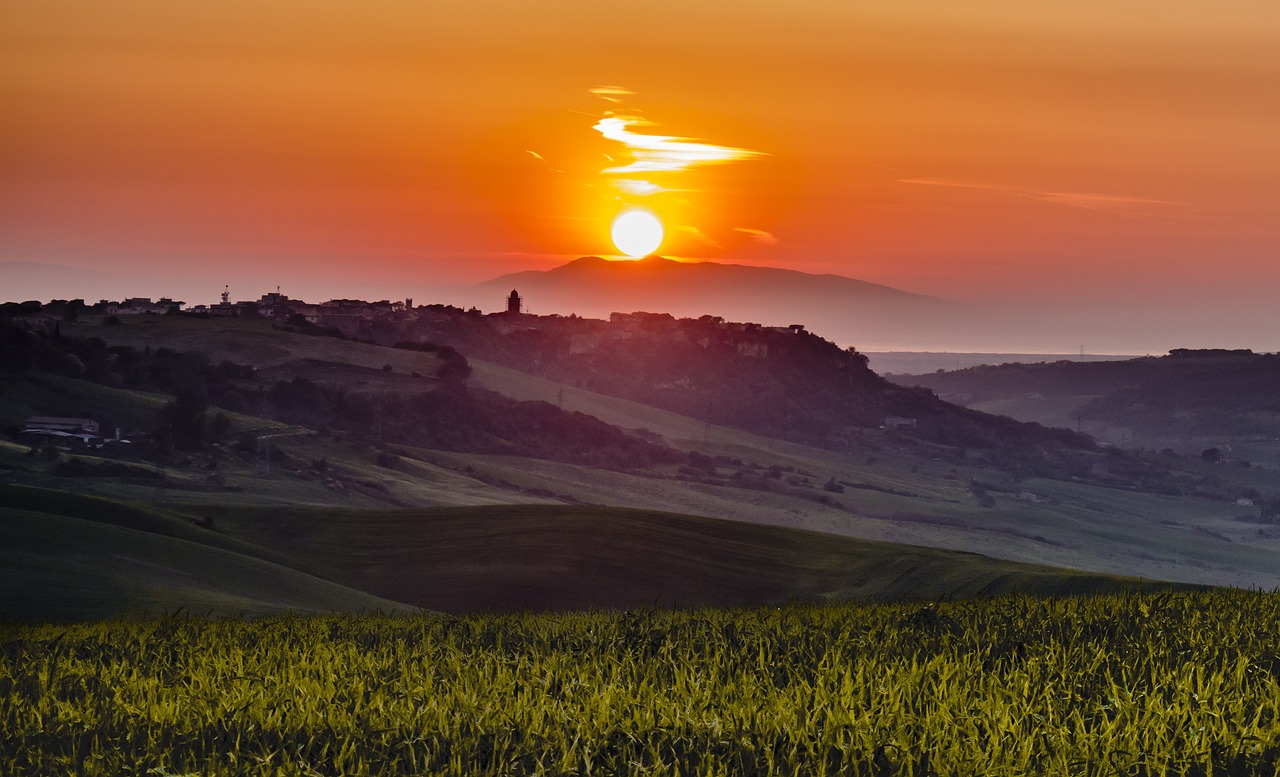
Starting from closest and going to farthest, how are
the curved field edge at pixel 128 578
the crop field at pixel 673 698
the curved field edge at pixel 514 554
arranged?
the crop field at pixel 673 698, the curved field edge at pixel 128 578, the curved field edge at pixel 514 554

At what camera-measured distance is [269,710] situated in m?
8.66

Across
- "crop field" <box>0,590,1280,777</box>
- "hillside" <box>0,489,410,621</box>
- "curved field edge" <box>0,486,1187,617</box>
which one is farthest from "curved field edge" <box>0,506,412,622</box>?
"crop field" <box>0,590,1280,777</box>

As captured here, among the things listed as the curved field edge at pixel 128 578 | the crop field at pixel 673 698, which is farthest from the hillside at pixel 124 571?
the crop field at pixel 673 698

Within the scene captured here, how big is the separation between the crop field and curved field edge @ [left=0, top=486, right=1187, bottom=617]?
30.7 m

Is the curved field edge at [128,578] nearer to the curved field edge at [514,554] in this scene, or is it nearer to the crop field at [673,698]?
the curved field edge at [514,554]

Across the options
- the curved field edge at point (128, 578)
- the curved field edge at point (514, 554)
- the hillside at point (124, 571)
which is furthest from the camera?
the curved field edge at point (514, 554)

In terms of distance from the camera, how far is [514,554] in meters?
75.3

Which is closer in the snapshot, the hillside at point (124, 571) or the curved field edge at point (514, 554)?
the hillside at point (124, 571)

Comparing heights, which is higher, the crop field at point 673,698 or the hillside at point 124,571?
the crop field at point 673,698

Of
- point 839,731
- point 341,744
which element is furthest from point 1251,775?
point 341,744

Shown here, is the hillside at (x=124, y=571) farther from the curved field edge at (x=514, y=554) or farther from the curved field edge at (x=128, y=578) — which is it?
the curved field edge at (x=514, y=554)

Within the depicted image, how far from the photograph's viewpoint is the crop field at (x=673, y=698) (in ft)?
23.6

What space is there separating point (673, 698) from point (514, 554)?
67.4 metres

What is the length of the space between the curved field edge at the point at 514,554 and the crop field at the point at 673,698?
30.7m
